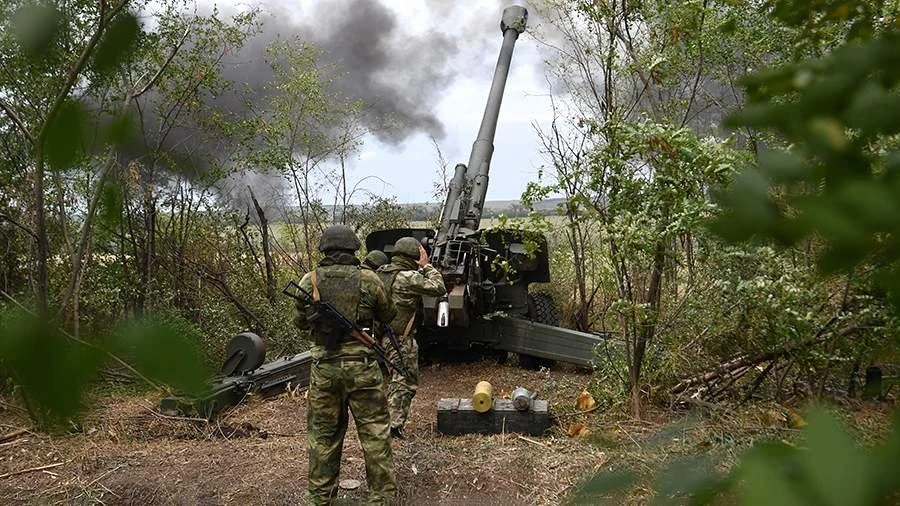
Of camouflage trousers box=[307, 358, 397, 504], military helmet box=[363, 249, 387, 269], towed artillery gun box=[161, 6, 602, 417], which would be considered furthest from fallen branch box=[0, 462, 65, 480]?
military helmet box=[363, 249, 387, 269]

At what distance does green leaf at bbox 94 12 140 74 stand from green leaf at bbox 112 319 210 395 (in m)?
0.17

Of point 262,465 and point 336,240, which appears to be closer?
point 336,240

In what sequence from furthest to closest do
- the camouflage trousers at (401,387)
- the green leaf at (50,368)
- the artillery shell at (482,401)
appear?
the camouflage trousers at (401,387) < the artillery shell at (482,401) < the green leaf at (50,368)

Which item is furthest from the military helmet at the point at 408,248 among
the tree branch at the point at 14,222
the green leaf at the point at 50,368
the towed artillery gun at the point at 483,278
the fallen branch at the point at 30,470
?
the green leaf at the point at 50,368

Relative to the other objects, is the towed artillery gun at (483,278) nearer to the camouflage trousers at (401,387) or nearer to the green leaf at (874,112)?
the camouflage trousers at (401,387)

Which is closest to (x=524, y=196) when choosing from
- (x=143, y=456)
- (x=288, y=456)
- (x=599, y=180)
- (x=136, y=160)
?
(x=599, y=180)

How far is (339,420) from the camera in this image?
456 cm

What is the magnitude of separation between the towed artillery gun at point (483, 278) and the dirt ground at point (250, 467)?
1.62 metres

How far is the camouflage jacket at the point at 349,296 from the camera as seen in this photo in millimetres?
4520

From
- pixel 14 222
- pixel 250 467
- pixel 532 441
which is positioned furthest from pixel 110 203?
pixel 532 441

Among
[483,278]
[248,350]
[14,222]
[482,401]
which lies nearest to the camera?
[14,222]

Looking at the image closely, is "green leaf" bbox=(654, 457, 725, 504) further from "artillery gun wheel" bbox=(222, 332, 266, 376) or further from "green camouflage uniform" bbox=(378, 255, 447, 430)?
A: "artillery gun wheel" bbox=(222, 332, 266, 376)

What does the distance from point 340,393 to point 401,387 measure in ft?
4.70

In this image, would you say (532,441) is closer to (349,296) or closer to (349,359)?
(349,359)
